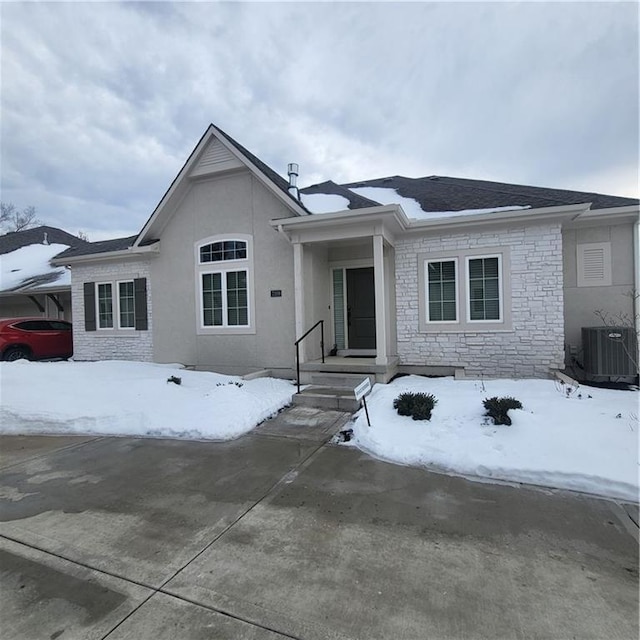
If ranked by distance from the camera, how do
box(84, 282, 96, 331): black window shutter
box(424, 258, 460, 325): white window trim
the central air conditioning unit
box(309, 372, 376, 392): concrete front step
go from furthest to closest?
box(84, 282, 96, 331): black window shutter → box(424, 258, 460, 325): white window trim → box(309, 372, 376, 392): concrete front step → the central air conditioning unit

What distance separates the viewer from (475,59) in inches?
340

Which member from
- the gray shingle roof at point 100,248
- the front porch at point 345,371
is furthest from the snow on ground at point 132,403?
the gray shingle roof at point 100,248

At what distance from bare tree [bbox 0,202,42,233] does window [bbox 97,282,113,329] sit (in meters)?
31.4

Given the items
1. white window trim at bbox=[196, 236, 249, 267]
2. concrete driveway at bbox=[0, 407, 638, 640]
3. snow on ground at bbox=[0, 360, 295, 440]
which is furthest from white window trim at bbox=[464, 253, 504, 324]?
white window trim at bbox=[196, 236, 249, 267]

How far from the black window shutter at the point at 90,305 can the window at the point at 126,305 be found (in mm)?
1019

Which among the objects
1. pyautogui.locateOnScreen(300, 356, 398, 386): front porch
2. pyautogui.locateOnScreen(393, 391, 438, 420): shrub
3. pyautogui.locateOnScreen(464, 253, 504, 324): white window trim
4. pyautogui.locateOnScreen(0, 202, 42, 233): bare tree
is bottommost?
pyautogui.locateOnScreen(393, 391, 438, 420): shrub

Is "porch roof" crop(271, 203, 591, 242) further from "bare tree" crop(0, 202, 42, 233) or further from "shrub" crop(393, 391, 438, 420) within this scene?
"bare tree" crop(0, 202, 42, 233)

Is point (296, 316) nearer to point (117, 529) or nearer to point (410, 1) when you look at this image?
point (117, 529)

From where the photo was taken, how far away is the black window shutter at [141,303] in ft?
35.9

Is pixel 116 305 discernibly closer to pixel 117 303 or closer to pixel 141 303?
pixel 117 303

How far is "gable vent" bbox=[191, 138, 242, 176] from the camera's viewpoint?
30.7ft

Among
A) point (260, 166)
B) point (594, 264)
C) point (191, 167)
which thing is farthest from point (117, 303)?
point (594, 264)

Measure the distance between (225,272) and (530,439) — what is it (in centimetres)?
756

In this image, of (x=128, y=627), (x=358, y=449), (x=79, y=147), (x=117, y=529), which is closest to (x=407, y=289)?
(x=358, y=449)
